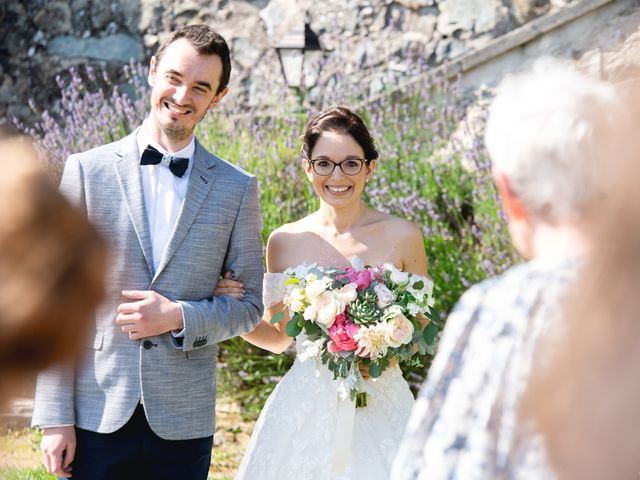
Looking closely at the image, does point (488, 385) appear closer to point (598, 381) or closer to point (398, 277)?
point (598, 381)

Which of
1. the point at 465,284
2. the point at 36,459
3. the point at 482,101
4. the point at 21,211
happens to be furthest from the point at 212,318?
the point at 482,101

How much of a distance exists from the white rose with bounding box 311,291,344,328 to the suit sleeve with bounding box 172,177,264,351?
228 millimetres

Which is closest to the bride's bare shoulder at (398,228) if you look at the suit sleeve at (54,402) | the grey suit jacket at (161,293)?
the grey suit jacket at (161,293)

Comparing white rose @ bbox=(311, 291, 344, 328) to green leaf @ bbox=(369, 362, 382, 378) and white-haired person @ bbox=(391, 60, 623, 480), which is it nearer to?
green leaf @ bbox=(369, 362, 382, 378)

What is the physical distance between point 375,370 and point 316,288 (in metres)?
0.40

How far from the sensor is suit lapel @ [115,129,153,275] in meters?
3.27

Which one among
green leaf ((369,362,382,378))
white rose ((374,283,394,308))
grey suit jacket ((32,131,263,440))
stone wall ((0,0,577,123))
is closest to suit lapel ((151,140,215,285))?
grey suit jacket ((32,131,263,440))

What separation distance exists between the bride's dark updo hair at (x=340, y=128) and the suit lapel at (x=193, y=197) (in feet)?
1.84

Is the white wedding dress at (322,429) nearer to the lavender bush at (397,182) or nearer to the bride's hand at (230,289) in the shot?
the bride's hand at (230,289)

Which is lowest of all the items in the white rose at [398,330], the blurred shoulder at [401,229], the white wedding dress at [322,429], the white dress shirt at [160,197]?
the white wedding dress at [322,429]

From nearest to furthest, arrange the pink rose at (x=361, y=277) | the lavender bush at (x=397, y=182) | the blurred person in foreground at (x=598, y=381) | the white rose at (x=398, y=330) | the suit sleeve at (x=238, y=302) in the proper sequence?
the blurred person in foreground at (x=598, y=381) → the suit sleeve at (x=238, y=302) → the white rose at (x=398, y=330) → the pink rose at (x=361, y=277) → the lavender bush at (x=397, y=182)

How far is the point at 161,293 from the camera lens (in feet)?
10.8

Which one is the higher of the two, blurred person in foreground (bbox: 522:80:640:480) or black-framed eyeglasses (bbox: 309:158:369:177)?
black-framed eyeglasses (bbox: 309:158:369:177)

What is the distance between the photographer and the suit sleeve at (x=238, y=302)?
10.5 feet
